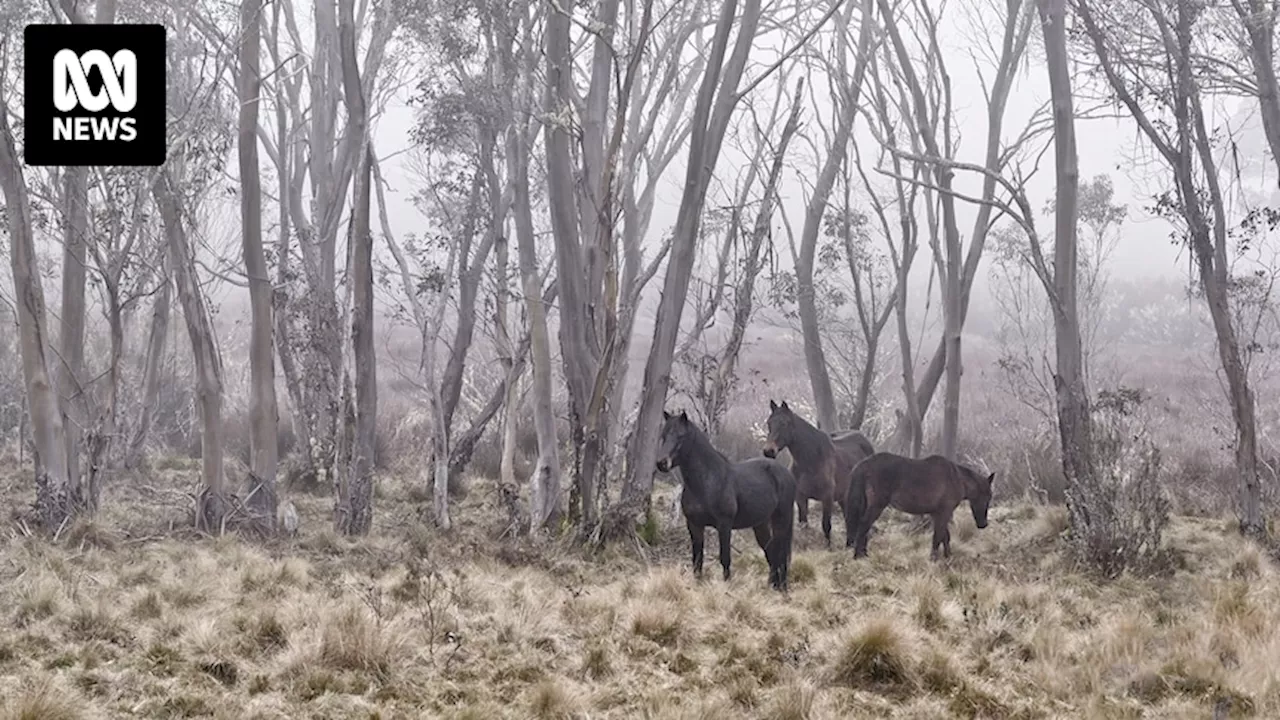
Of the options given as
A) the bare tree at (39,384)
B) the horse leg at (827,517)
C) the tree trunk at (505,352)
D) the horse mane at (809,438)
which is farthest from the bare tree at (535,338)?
the bare tree at (39,384)

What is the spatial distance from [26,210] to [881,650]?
947 centimetres

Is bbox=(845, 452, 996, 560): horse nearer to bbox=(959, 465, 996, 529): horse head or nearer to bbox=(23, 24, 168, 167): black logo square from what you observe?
bbox=(959, 465, 996, 529): horse head

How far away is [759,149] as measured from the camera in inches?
721

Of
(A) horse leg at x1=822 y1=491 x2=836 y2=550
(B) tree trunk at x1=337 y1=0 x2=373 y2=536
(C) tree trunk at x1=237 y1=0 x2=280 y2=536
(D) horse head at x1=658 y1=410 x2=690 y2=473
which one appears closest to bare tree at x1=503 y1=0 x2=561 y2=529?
(B) tree trunk at x1=337 y1=0 x2=373 y2=536

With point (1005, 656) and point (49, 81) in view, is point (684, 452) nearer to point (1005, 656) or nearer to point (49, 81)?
point (1005, 656)

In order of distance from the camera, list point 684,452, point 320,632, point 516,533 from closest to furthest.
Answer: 1. point 320,632
2. point 684,452
3. point 516,533

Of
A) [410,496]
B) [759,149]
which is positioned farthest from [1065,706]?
[759,149]

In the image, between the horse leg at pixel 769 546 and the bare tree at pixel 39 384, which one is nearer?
the horse leg at pixel 769 546

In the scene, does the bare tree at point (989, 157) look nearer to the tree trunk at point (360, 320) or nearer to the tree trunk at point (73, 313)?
the tree trunk at point (360, 320)

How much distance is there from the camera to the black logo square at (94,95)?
1152cm

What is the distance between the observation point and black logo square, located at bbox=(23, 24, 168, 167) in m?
11.5

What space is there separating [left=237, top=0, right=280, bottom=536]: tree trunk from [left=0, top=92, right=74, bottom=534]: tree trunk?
6.20ft

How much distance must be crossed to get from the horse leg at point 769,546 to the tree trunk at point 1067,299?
127 inches

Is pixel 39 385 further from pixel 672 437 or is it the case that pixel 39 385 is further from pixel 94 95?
pixel 672 437
